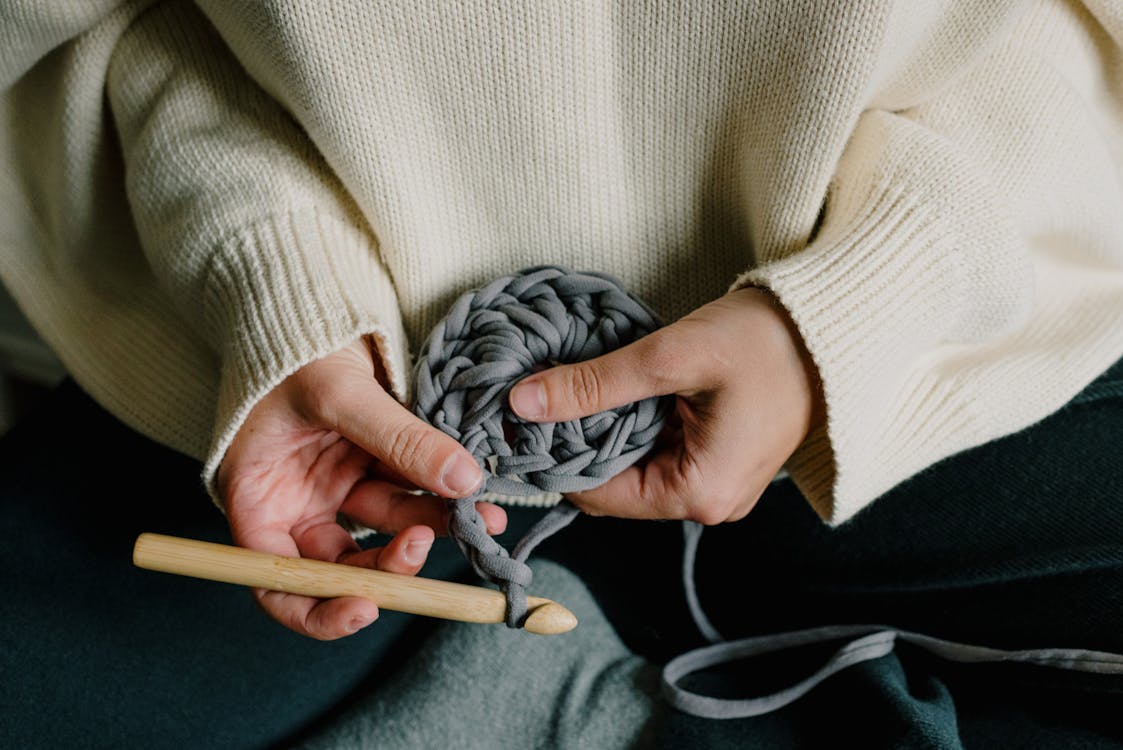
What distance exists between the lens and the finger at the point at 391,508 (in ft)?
2.02

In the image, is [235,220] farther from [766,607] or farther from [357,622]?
[766,607]

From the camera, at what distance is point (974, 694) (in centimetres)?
72

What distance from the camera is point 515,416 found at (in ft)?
1.80

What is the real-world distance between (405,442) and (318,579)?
108mm

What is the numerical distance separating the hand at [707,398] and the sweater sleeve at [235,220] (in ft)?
0.50

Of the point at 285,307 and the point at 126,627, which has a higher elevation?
the point at 285,307

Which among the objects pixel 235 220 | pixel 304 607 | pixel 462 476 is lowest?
pixel 304 607

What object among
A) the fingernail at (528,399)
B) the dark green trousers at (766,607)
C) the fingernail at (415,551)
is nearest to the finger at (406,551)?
the fingernail at (415,551)

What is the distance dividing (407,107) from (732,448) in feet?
1.08

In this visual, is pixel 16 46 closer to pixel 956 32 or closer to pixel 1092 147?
pixel 956 32

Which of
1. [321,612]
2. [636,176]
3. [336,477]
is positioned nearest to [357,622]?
[321,612]

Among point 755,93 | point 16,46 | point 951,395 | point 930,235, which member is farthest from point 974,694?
point 16,46

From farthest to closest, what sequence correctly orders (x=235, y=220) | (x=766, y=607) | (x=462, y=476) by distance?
(x=766, y=607) → (x=235, y=220) → (x=462, y=476)

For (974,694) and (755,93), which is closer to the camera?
(755,93)
